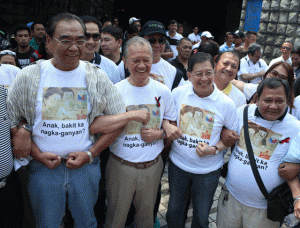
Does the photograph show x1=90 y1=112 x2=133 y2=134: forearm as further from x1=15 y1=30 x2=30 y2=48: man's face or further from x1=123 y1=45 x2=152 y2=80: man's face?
x1=15 y1=30 x2=30 y2=48: man's face

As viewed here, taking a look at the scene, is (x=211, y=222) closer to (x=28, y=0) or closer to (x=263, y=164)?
(x=263, y=164)

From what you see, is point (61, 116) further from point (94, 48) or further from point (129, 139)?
point (94, 48)

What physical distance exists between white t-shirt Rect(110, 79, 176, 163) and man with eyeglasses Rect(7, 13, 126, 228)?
Answer: 0.24m

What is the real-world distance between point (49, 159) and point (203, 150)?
1.27 m

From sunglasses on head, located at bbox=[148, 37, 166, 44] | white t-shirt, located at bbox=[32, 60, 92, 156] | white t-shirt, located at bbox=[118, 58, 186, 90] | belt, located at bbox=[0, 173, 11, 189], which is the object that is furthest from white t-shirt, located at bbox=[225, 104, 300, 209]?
belt, located at bbox=[0, 173, 11, 189]

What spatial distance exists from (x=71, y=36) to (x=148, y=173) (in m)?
1.35

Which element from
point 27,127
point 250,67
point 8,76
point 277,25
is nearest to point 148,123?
point 27,127

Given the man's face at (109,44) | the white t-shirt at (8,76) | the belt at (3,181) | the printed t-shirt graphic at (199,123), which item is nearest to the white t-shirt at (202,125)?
the printed t-shirt graphic at (199,123)

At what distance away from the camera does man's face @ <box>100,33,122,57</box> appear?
11.3 feet

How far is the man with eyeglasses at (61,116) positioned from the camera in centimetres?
182

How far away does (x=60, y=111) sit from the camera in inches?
72.6

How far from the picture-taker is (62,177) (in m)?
1.93

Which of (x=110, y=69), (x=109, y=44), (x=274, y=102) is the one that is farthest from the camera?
(x=109, y=44)

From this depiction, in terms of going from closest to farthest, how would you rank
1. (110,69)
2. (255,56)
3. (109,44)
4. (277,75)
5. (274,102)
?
(274,102) < (277,75) < (110,69) < (109,44) < (255,56)
